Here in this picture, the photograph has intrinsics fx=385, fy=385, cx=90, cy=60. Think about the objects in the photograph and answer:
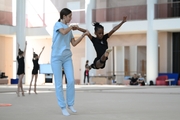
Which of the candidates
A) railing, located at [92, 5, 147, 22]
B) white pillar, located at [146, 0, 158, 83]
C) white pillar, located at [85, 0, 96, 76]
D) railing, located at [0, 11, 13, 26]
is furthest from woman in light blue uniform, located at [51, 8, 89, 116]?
railing, located at [0, 11, 13, 26]

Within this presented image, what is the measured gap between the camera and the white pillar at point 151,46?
2808cm

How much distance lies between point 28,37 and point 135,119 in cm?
2990

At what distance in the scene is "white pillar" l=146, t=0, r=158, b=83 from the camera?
28078 millimetres

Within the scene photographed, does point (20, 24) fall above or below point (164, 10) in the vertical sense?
below

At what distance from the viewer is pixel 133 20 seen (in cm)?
2858

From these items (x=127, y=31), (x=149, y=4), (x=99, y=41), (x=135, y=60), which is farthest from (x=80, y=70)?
(x=99, y=41)

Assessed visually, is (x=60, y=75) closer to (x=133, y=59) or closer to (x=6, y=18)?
(x=133, y=59)

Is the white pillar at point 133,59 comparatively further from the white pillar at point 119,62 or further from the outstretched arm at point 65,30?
the outstretched arm at point 65,30

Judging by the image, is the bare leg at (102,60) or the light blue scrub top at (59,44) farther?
the bare leg at (102,60)

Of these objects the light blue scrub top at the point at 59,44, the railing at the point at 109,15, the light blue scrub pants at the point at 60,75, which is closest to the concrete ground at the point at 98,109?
the light blue scrub pants at the point at 60,75

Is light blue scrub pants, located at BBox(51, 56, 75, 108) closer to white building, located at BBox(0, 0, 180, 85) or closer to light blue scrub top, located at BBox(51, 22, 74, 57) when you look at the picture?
light blue scrub top, located at BBox(51, 22, 74, 57)

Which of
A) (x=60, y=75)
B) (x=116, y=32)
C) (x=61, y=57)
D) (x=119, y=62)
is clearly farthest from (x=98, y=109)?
(x=119, y=62)

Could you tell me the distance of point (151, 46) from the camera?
2881cm

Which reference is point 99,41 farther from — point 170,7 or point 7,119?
point 170,7
